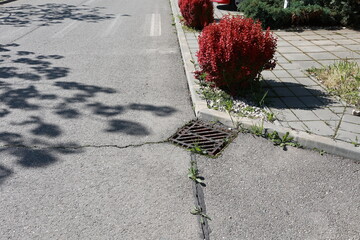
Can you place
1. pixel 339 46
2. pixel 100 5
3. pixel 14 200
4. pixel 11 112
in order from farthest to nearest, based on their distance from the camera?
pixel 100 5
pixel 339 46
pixel 11 112
pixel 14 200

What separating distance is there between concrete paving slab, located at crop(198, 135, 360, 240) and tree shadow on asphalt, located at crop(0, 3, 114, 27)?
10301mm

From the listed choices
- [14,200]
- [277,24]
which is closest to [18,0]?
[277,24]

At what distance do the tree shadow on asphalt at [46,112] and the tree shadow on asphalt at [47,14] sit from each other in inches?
243

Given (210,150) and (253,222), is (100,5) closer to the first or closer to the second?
(210,150)

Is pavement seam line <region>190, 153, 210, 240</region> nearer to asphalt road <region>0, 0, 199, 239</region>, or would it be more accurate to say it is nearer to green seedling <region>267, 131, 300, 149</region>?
asphalt road <region>0, 0, 199, 239</region>

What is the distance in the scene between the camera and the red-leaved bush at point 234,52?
4.83m

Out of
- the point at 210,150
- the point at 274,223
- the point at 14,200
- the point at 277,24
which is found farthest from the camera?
the point at 277,24

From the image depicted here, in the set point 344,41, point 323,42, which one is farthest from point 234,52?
point 344,41

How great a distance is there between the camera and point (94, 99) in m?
5.46

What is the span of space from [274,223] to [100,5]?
15841mm

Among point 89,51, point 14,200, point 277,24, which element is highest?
point 277,24

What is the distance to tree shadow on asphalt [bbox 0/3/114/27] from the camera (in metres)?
12.4

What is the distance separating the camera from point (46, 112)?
5.00m

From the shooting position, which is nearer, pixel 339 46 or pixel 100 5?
pixel 339 46
